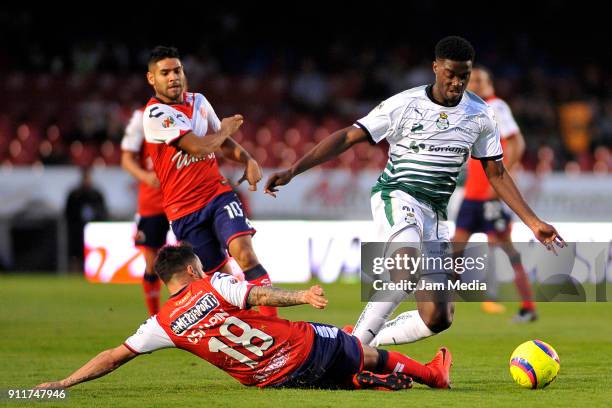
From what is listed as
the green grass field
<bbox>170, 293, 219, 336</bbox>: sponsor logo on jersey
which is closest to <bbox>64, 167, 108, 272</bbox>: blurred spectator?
the green grass field

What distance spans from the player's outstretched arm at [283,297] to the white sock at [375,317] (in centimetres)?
124

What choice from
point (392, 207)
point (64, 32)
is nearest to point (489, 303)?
point (392, 207)

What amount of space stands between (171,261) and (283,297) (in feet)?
2.68

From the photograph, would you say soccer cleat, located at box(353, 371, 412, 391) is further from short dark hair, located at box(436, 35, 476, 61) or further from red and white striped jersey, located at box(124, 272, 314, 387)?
short dark hair, located at box(436, 35, 476, 61)

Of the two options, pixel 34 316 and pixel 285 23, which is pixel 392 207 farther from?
pixel 285 23

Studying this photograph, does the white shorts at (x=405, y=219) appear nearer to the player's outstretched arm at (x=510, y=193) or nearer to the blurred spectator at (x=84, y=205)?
the player's outstretched arm at (x=510, y=193)

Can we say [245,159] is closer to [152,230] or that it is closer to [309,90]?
[152,230]

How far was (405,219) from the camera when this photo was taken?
7758 millimetres

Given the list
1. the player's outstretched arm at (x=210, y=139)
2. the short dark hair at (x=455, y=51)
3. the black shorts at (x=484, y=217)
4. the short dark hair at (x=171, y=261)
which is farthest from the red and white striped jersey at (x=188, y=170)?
the black shorts at (x=484, y=217)

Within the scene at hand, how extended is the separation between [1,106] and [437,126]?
1584 cm

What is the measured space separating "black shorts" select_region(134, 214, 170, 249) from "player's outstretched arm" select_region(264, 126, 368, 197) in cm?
438

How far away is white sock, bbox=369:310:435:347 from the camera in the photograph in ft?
25.6

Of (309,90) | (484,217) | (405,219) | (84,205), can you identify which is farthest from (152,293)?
(309,90)

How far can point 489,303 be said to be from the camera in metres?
14.2
